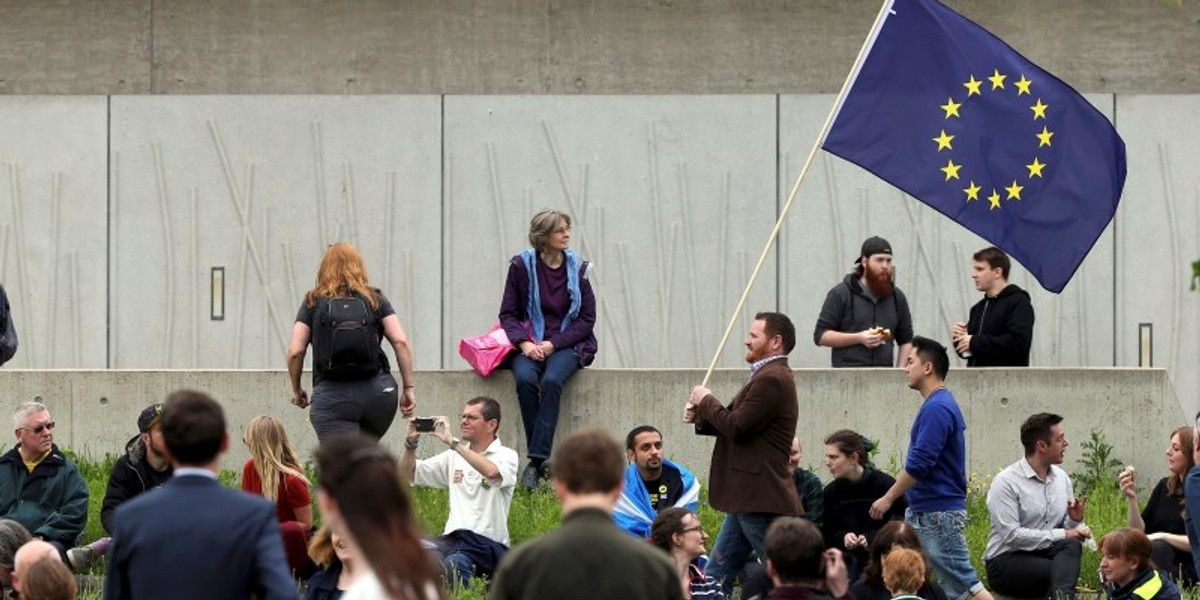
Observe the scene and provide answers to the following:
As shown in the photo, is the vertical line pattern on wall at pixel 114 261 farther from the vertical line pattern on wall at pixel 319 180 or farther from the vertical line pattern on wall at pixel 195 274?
the vertical line pattern on wall at pixel 319 180

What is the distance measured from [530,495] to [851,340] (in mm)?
2354

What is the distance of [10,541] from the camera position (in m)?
11.0

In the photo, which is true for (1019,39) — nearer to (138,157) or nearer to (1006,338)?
(1006,338)

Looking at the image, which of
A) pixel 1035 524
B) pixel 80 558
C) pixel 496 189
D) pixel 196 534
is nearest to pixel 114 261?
pixel 496 189

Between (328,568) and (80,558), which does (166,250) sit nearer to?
(80,558)

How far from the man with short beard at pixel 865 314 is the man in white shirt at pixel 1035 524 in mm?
2295

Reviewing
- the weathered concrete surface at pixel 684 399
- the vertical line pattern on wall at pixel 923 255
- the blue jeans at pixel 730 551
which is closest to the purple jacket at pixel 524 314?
the weathered concrete surface at pixel 684 399

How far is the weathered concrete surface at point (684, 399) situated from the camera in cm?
1530

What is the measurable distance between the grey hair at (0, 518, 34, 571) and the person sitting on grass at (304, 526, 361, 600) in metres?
1.56

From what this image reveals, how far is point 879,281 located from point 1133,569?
13.6 feet

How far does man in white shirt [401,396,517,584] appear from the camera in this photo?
12508mm

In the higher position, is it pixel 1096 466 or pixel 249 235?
pixel 249 235

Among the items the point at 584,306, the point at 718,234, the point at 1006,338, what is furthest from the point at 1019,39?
the point at 584,306

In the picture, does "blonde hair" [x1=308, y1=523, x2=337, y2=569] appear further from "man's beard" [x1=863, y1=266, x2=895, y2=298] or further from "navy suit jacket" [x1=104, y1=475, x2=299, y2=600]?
"man's beard" [x1=863, y1=266, x2=895, y2=298]
